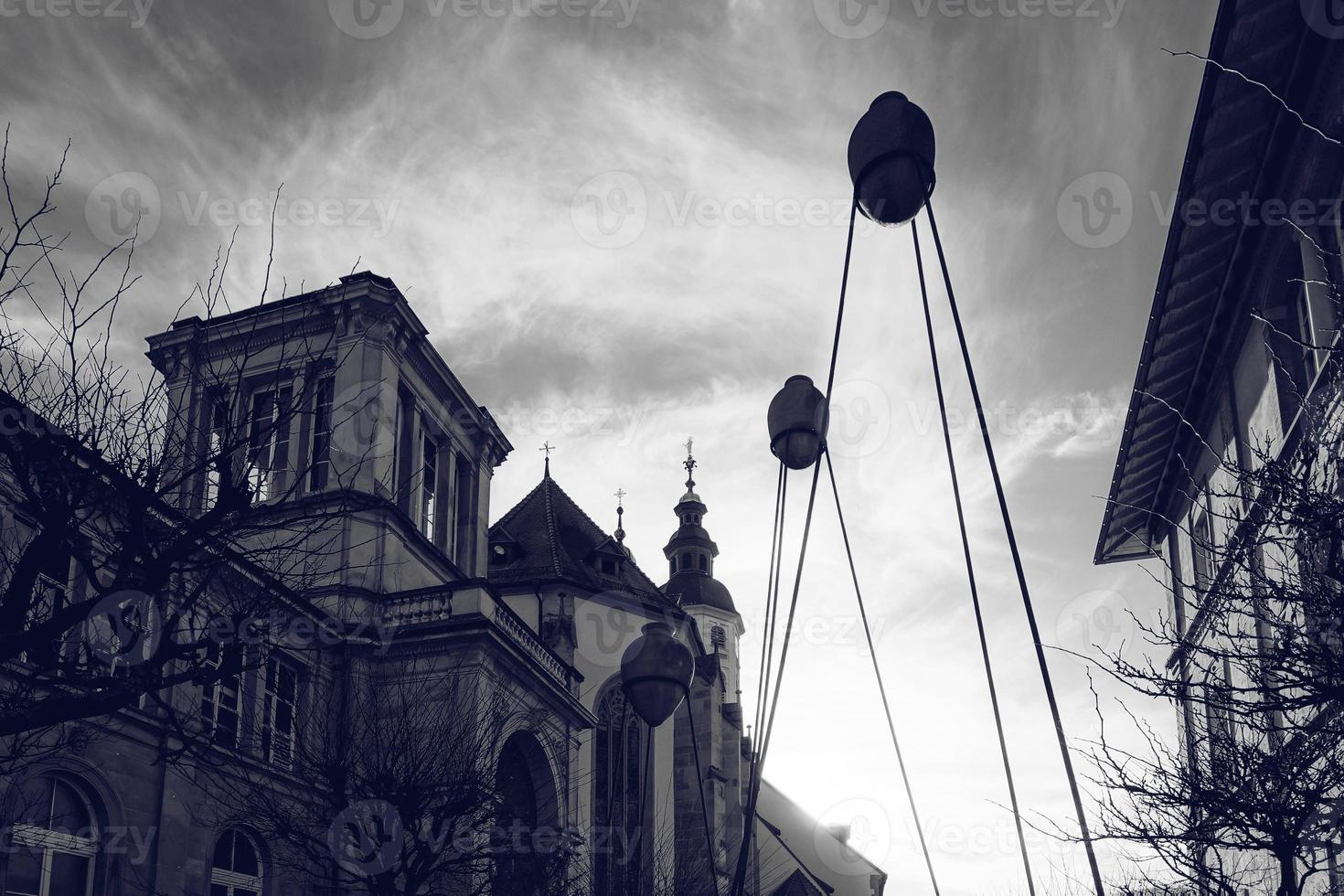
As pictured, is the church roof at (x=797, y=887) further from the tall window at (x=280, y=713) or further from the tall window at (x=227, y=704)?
the tall window at (x=227, y=704)

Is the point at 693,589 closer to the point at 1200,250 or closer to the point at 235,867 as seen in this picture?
the point at 235,867

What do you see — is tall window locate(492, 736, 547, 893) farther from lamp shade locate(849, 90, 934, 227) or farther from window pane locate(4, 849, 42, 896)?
lamp shade locate(849, 90, 934, 227)

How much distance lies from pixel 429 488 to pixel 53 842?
49.8ft

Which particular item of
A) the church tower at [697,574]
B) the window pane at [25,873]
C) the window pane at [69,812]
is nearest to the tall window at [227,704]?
the window pane at [69,812]

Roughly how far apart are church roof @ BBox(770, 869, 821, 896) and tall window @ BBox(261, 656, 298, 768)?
4387 centimetres

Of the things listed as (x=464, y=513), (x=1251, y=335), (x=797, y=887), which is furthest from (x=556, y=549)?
(x=797, y=887)

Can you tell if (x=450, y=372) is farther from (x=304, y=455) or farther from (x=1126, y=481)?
(x=1126, y=481)

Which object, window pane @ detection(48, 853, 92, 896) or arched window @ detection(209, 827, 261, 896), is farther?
arched window @ detection(209, 827, 261, 896)

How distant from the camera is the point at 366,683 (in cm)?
2311

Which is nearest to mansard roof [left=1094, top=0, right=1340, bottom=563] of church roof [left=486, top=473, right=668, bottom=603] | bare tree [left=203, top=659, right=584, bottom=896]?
bare tree [left=203, top=659, right=584, bottom=896]

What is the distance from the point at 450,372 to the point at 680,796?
21.0 meters

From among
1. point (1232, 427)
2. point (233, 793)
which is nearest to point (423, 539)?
point (233, 793)

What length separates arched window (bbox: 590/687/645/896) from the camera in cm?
3603

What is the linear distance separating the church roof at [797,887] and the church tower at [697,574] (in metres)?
15.0
